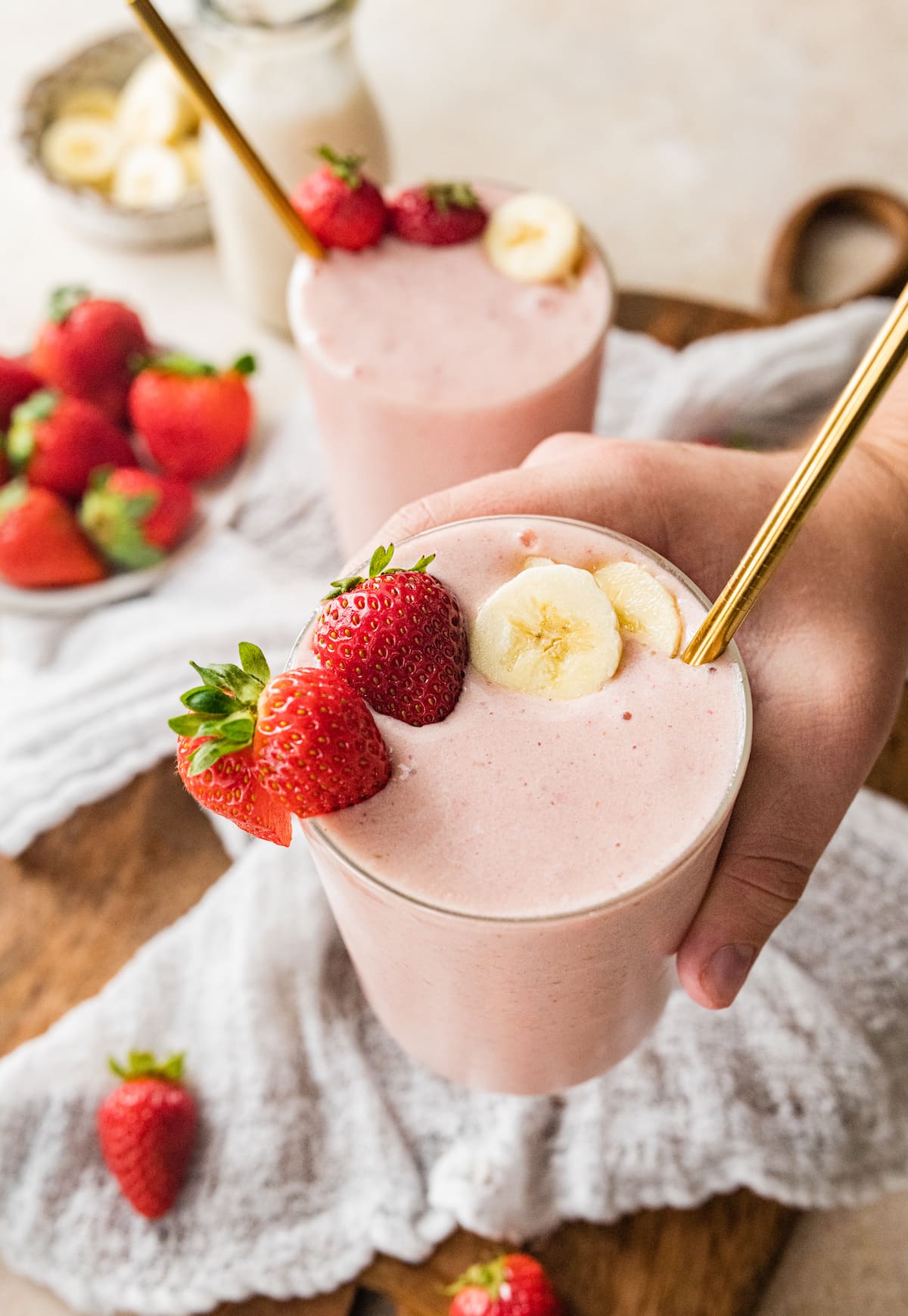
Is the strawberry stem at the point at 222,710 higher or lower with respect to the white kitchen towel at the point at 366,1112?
higher

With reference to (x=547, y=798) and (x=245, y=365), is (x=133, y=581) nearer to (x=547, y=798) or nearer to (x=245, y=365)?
(x=245, y=365)

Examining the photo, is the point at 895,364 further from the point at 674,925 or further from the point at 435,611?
the point at 674,925

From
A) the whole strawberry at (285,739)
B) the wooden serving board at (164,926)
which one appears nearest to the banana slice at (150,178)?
the wooden serving board at (164,926)

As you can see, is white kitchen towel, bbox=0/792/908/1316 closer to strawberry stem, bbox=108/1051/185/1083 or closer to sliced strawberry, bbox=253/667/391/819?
strawberry stem, bbox=108/1051/185/1083

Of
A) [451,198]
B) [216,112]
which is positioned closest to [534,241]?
[451,198]

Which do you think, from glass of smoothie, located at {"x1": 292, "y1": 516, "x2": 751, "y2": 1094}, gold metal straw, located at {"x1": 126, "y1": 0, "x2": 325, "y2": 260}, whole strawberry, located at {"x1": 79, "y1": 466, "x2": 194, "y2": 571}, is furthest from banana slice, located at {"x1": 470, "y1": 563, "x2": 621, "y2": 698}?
whole strawberry, located at {"x1": 79, "y1": 466, "x2": 194, "y2": 571}

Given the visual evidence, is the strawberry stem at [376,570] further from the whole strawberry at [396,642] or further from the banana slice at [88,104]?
the banana slice at [88,104]
